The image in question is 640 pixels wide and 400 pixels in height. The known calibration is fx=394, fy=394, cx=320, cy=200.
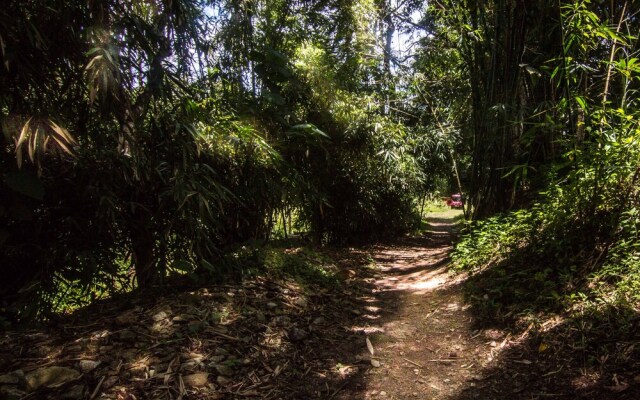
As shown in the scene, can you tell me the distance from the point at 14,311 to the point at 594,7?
4593 mm

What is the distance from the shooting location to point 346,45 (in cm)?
660

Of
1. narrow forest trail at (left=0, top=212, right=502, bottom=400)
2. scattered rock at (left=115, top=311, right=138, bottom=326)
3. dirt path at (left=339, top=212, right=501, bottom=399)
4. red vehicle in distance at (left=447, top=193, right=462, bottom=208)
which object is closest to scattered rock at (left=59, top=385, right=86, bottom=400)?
narrow forest trail at (left=0, top=212, right=502, bottom=400)

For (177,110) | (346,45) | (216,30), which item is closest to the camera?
(177,110)

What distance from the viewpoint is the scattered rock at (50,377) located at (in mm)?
1763

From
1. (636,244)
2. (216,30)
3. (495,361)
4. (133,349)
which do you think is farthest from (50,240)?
(636,244)

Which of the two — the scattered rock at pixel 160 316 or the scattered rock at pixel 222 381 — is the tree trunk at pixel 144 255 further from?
the scattered rock at pixel 222 381

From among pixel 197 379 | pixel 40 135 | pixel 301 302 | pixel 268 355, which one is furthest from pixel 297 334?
pixel 40 135

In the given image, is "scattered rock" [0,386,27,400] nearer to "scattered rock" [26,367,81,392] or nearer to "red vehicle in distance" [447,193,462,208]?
"scattered rock" [26,367,81,392]

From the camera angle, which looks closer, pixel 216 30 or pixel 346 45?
pixel 216 30

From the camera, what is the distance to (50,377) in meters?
1.81

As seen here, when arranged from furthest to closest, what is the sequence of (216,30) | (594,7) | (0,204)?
1. (216,30)
2. (594,7)
3. (0,204)

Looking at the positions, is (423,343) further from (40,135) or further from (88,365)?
(40,135)

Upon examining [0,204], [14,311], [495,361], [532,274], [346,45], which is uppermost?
[346,45]

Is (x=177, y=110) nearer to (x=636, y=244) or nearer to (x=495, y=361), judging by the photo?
(x=495, y=361)
